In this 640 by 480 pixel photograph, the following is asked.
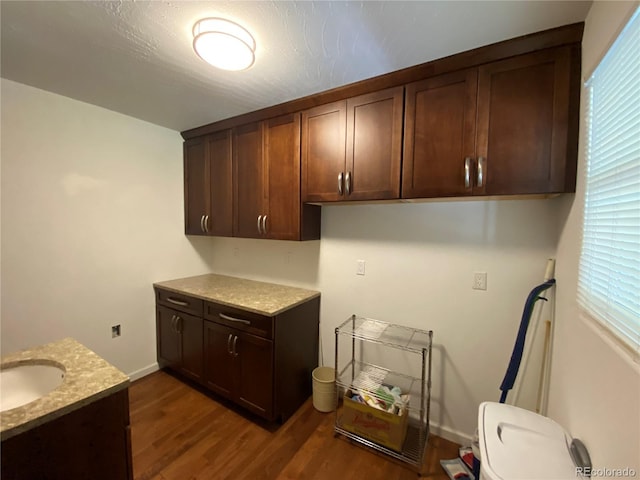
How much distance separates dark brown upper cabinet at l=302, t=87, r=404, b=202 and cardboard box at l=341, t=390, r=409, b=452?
1.40 m

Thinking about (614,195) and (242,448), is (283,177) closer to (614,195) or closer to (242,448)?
(614,195)

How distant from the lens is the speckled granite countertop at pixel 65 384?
33.6 inches

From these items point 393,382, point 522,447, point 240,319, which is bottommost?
point 393,382

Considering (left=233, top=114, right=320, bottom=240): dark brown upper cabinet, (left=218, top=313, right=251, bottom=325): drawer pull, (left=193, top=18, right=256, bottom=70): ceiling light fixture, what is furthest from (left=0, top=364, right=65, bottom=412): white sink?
(left=193, top=18, right=256, bottom=70): ceiling light fixture

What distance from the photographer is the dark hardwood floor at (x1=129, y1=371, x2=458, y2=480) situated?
1608mm

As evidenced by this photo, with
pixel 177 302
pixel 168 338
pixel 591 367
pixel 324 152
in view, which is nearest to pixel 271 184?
pixel 324 152

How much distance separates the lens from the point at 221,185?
2514 mm

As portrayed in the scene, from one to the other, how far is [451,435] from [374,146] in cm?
205

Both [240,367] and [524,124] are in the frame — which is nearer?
[524,124]

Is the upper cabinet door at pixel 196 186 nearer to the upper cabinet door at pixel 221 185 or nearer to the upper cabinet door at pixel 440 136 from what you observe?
the upper cabinet door at pixel 221 185

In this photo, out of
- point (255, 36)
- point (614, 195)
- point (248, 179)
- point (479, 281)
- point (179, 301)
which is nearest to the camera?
point (614, 195)

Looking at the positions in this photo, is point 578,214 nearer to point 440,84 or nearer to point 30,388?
point 440,84

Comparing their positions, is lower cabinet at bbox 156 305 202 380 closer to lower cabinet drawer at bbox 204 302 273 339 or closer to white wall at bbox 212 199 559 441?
lower cabinet drawer at bbox 204 302 273 339

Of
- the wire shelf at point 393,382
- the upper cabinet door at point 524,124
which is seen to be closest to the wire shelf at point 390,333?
the wire shelf at point 393,382
